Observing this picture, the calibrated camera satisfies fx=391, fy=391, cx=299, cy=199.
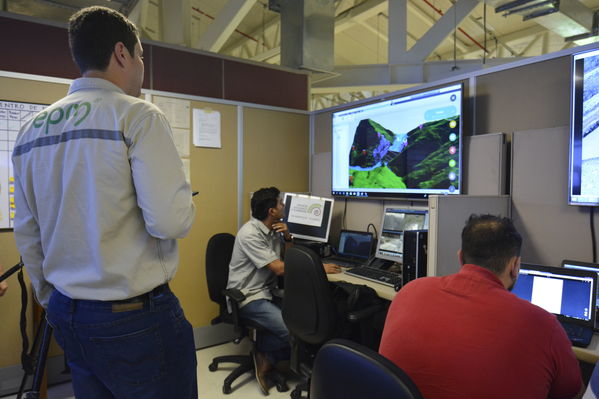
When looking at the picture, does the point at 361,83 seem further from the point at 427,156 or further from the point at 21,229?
the point at 21,229

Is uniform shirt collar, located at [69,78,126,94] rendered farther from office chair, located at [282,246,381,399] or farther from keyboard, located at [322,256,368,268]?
keyboard, located at [322,256,368,268]

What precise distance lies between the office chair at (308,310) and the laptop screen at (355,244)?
2.22 ft

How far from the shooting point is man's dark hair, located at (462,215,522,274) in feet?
3.70

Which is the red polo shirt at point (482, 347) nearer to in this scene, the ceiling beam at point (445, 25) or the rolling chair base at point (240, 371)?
the rolling chair base at point (240, 371)

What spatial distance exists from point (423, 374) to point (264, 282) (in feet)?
5.19

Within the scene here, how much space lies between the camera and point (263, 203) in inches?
98.4

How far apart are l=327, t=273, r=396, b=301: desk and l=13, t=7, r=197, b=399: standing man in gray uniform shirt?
1148 mm

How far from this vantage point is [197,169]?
112 inches

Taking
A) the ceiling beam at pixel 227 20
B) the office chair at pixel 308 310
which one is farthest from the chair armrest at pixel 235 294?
the ceiling beam at pixel 227 20

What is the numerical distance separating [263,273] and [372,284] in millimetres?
718

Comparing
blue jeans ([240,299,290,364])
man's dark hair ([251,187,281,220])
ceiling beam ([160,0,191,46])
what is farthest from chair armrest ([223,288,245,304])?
ceiling beam ([160,0,191,46])

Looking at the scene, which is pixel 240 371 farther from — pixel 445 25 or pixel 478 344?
pixel 445 25

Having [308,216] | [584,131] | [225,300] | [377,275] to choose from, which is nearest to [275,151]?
[308,216]

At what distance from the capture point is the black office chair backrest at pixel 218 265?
2516mm
